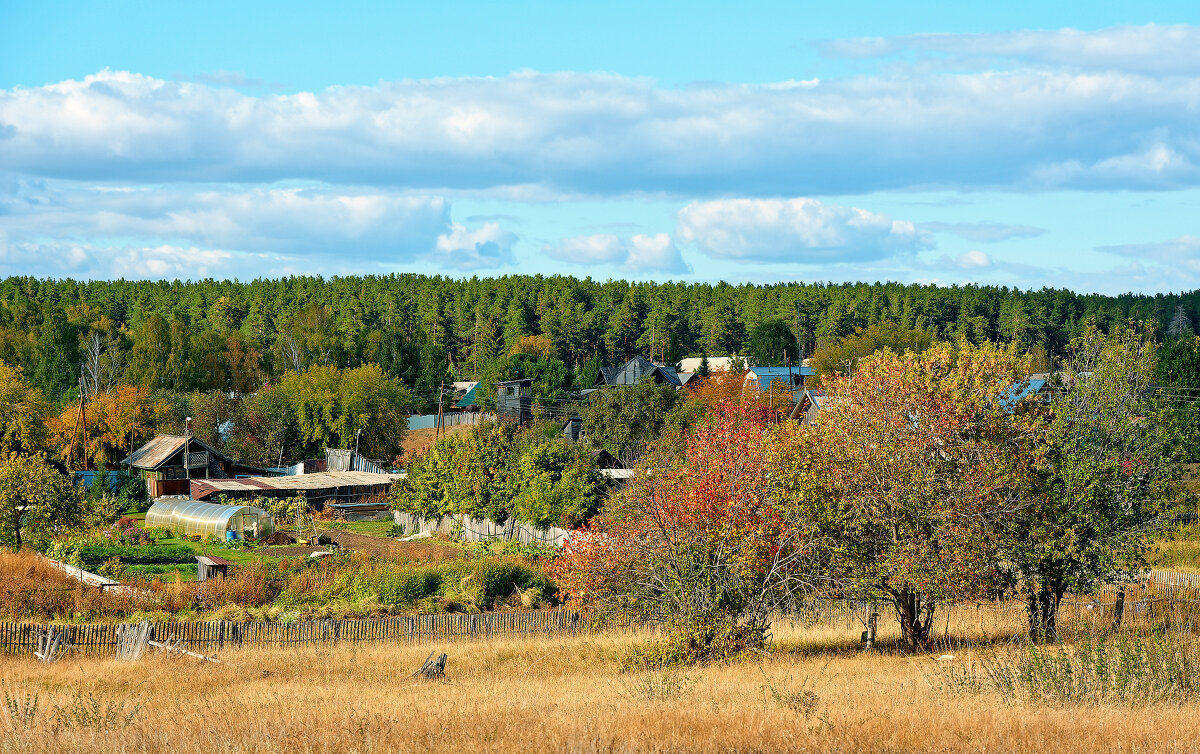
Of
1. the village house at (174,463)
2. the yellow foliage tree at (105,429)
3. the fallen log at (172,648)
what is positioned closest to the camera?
the fallen log at (172,648)

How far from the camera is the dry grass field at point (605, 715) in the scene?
10.4 metres

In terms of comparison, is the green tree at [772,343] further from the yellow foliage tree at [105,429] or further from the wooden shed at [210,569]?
the wooden shed at [210,569]

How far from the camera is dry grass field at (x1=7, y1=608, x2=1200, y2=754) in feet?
34.0

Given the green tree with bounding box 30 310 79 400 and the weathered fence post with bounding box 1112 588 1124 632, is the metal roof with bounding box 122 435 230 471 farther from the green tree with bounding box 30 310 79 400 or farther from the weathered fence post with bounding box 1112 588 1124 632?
the weathered fence post with bounding box 1112 588 1124 632

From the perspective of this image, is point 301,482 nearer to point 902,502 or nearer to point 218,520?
point 218,520

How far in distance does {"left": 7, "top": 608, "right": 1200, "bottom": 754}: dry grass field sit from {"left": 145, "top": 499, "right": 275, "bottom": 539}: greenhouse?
2747cm

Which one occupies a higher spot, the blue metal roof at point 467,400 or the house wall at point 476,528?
the blue metal roof at point 467,400

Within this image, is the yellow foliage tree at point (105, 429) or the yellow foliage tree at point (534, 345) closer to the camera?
the yellow foliage tree at point (105, 429)

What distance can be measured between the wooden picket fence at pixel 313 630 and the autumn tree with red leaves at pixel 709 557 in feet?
26.1

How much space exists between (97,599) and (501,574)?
12.4m

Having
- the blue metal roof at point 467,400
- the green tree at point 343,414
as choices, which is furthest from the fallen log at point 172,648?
the blue metal roof at point 467,400

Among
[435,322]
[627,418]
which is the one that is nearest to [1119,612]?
[627,418]

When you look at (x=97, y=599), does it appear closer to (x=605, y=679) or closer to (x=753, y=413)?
(x=605, y=679)

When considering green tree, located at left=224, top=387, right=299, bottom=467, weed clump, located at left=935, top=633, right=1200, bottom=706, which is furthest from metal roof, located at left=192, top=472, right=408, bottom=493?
weed clump, located at left=935, top=633, right=1200, bottom=706
